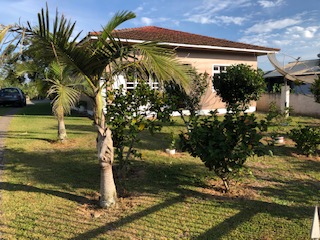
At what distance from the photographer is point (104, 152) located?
3516 mm

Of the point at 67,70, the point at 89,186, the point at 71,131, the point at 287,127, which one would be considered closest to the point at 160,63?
the point at 67,70

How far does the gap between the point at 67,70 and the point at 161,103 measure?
1532mm

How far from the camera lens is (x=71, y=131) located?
957cm

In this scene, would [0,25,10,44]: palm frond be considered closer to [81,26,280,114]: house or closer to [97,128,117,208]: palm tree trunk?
[97,128,117,208]: palm tree trunk

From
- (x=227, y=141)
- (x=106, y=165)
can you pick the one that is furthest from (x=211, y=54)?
(x=106, y=165)

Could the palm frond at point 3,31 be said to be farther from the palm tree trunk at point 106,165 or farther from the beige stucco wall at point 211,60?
the beige stucco wall at point 211,60

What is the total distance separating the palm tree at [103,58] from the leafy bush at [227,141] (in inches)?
37.2

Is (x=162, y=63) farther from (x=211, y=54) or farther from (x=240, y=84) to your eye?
(x=211, y=54)

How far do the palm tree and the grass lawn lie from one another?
53cm

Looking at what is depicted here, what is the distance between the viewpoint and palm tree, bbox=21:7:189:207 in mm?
3072

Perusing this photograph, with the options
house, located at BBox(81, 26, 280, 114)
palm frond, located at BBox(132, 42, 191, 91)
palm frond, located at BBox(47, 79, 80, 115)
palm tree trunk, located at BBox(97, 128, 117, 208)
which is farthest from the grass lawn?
house, located at BBox(81, 26, 280, 114)

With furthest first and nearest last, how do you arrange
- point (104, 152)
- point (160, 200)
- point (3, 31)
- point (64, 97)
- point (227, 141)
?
point (160, 200)
point (227, 141)
point (104, 152)
point (64, 97)
point (3, 31)

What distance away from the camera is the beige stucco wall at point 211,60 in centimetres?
1381

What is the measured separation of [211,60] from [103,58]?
38.4 feet
